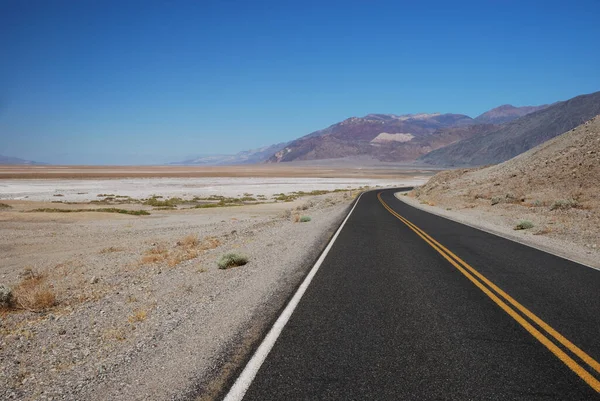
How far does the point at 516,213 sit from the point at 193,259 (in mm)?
20821

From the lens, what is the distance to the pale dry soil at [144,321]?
418 centimetres

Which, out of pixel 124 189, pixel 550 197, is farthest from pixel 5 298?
pixel 124 189

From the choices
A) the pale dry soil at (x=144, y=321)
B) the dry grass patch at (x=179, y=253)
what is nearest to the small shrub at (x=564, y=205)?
the pale dry soil at (x=144, y=321)

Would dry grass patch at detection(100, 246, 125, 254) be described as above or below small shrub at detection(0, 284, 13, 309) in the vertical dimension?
below

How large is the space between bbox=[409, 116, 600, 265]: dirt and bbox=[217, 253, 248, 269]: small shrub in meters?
9.44

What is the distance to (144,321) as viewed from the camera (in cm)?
621

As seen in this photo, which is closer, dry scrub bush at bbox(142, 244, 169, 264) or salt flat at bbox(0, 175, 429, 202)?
dry scrub bush at bbox(142, 244, 169, 264)

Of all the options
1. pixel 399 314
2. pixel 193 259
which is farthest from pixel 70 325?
pixel 193 259

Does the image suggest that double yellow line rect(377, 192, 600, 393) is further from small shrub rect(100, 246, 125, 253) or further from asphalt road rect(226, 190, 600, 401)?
small shrub rect(100, 246, 125, 253)

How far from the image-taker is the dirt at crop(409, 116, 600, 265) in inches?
617

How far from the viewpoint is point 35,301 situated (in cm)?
816

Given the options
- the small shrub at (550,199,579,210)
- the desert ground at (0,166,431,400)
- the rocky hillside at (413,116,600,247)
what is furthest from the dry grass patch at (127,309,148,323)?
the small shrub at (550,199,579,210)

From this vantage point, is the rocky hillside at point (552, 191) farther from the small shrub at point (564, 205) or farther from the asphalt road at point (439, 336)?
the asphalt road at point (439, 336)

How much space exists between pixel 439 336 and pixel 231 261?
21.6ft
